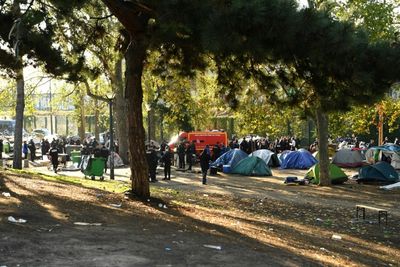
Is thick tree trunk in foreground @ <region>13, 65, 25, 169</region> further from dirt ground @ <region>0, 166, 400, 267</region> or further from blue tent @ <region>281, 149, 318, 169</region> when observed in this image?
blue tent @ <region>281, 149, 318, 169</region>

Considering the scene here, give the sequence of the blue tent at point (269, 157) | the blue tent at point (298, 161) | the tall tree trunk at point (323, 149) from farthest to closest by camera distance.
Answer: the blue tent at point (269, 157)
the blue tent at point (298, 161)
the tall tree trunk at point (323, 149)

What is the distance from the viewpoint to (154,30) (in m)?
11.2

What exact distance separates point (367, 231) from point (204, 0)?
7069mm

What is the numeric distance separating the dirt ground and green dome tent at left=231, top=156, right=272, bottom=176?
9.27 m

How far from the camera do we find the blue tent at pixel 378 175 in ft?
78.0

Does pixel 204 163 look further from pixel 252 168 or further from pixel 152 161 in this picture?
pixel 252 168

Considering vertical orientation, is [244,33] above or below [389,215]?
above

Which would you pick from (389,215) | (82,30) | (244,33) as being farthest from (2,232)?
(389,215)

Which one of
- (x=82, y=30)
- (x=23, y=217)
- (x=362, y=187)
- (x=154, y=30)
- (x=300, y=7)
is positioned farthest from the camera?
(x=362, y=187)

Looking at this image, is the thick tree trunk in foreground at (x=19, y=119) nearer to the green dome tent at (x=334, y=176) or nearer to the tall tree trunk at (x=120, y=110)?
the tall tree trunk at (x=120, y=110)

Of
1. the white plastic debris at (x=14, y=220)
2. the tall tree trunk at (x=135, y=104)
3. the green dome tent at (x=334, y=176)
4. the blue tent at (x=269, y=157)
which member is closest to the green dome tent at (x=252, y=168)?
the green dome tent at (x=334, y=176)

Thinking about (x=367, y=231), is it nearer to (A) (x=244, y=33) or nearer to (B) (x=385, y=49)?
(B) (x=385, y=49)

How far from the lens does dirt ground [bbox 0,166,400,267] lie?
23.6 ft

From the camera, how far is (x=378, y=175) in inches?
942
